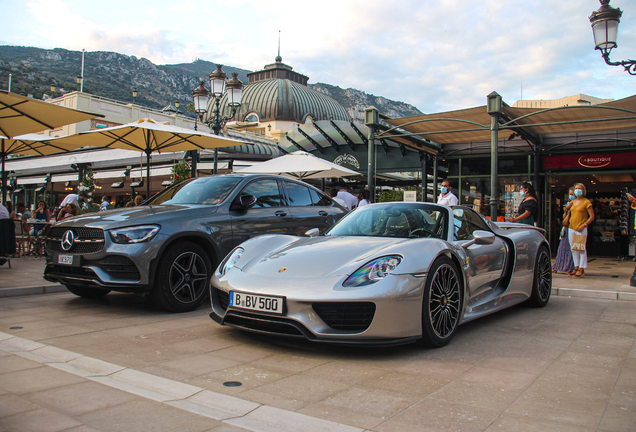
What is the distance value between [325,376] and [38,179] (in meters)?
37.9

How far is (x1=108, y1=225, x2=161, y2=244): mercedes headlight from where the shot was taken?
5.03 metres

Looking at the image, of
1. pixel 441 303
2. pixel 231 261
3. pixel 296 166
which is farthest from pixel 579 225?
pixel 231 261

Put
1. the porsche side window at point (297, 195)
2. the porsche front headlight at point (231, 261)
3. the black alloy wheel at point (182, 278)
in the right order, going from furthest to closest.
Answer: the porsche side window at point (297, 195)
the black alloy wheel at point (182, 278)
the porsche front headlight at point (231, 261)

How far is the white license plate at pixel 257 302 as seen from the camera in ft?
11.7

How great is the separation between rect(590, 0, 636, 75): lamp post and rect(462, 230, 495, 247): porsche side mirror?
5.97m

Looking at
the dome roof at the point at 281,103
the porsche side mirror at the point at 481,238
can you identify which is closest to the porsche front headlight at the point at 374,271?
the porsche side mirror at the point at 481,238

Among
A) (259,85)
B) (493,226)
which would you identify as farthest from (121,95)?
(493,226)

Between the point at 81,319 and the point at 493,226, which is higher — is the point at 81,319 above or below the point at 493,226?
below

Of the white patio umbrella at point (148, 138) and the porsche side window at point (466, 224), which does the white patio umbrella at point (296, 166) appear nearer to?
the white patio umbrella at point (148, 138)

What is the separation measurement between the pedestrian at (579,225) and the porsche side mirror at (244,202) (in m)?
6.42

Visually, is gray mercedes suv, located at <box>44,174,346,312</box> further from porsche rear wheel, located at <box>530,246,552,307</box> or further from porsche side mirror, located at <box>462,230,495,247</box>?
porsche rear wheel, located at <box>530,246,552,307</box>

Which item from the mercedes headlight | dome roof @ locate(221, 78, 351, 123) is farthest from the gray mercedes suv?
dome roof @ locate(221, 78, 351, 123)

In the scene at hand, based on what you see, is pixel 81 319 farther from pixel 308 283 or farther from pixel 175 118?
pixel 175 118

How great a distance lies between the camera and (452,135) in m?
13.2
